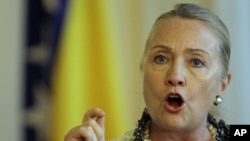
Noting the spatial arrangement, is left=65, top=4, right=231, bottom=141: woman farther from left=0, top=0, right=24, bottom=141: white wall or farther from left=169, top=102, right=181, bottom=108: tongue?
left=0, top=0, right=24, bottom=141: white wall

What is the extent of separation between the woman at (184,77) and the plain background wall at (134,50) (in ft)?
1.12

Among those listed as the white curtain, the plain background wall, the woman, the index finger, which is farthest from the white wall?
the white curtain

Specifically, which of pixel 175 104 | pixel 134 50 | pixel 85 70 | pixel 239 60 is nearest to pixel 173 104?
pixel 175 104

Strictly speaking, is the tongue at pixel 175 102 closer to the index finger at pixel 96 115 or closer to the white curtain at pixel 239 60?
the index finger at pixel 96 115

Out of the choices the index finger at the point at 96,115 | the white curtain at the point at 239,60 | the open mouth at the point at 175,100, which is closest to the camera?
the index finger at the point at 96,115

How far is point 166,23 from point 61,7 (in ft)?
1.30

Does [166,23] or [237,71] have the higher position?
[166,23]

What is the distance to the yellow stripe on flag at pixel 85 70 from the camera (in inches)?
51.3

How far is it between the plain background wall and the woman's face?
1.21 feet

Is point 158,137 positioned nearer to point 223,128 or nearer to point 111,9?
point 223,128

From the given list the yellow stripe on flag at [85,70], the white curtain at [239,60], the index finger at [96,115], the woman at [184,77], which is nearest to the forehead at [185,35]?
the woman at [184,77]

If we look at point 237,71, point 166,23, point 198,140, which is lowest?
point 198,140

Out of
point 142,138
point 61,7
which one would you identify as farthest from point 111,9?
point 142,138

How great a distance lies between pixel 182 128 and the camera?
94cm
